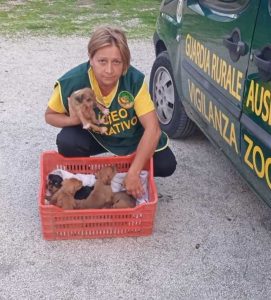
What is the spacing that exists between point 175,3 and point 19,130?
1642mm

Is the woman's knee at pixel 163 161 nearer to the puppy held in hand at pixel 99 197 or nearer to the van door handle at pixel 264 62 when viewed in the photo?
the puppy held in hand at pixel 99 197

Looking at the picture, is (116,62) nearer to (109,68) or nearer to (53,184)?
(109,68)

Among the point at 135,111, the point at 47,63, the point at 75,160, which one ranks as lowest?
the point at 47,63

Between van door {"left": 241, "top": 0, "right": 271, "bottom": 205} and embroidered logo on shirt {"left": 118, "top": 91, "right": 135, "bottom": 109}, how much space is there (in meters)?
0.65

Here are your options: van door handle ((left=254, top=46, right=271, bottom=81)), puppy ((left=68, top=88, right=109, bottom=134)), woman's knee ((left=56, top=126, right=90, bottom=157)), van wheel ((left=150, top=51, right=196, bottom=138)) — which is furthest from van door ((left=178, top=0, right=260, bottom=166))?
woman's knee ((left=56, top=126, right=90, bottom=157))

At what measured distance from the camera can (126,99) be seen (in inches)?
116

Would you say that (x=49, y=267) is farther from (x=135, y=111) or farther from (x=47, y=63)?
(x=47, y=63)

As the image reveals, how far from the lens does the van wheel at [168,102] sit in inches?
157

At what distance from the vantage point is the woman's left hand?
9.53 feet

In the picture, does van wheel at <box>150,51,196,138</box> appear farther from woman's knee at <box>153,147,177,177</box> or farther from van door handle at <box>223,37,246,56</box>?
van door handle at <box>223,37,246,56</box>

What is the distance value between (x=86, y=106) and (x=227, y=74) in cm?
76

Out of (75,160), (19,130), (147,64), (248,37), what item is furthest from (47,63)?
(248,37)

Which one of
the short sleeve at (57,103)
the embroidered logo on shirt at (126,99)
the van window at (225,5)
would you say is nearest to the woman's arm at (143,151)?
the embroidered logo on shirt at (126,99)

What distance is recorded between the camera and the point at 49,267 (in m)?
2.77
